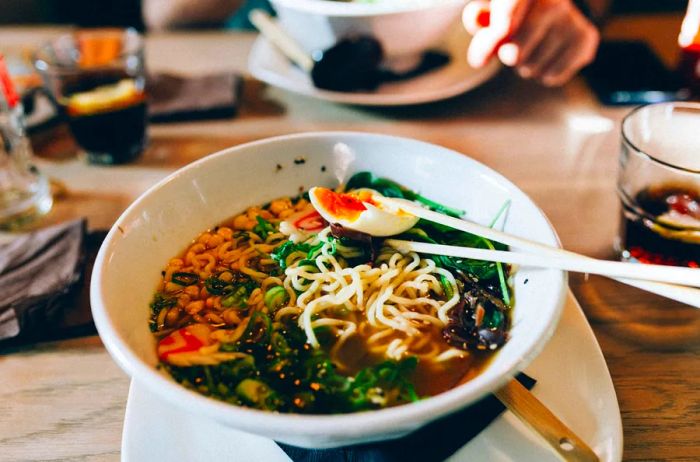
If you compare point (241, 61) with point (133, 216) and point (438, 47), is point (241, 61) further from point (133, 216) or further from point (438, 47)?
point (133, 216)

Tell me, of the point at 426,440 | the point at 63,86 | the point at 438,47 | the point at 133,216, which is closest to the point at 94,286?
the point at 133,216

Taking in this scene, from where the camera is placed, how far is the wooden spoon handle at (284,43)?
2145 millimetres

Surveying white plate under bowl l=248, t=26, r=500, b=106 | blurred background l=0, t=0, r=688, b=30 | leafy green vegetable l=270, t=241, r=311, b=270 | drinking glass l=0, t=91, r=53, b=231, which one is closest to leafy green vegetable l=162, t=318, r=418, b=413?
leafy green vegetable l=270, t=241, r=311, b=270

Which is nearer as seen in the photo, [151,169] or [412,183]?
[412,183]

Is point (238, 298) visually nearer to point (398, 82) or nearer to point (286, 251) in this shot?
point (286, 251)

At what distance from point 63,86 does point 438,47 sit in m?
1.38

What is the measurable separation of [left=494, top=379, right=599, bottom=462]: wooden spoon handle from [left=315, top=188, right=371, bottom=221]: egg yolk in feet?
1.58

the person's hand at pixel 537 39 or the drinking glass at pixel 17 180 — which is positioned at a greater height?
the person's hand at pixel 537 39

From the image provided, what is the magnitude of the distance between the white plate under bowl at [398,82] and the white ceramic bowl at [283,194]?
69 centimetres

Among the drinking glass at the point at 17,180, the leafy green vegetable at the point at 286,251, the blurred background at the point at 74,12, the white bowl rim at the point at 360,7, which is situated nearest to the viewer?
the leafy green vegetable at the point at 286,251


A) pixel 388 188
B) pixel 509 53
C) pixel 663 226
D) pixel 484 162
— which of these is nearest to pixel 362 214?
pixel 388 188

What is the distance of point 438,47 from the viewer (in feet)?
7.29

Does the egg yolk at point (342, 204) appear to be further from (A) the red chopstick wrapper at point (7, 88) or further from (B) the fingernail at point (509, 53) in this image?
(A) the red chopstick wrapper at point (7, 88)

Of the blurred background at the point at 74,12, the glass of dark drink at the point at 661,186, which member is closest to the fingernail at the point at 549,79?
the glass of dark drink at the point at 661,186
